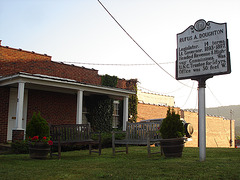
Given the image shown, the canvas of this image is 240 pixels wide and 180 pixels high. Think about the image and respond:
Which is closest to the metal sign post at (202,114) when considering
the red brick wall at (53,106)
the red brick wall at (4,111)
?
the red brick wall at (4,111)

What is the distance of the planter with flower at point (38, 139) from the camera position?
8.45 metres

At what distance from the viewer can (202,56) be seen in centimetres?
771

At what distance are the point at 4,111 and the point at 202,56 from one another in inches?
403

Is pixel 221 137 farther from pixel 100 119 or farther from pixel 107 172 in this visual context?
pixel 107 172

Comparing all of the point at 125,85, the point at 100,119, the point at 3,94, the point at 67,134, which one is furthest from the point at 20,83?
the point at 125,85

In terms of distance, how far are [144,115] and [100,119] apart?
5591 millimetres

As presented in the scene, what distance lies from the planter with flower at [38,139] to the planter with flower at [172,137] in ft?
10.6

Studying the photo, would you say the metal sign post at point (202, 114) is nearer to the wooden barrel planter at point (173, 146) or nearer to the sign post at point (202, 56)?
the sign post at point (202, 56)

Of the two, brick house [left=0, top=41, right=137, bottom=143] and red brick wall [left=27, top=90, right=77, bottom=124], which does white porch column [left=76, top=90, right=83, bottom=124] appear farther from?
red brick wall [left=27, top=90, right=77, bottom=124]

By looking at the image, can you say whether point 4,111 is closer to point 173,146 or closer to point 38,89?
point 38,89

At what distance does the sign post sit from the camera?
24.1 feet

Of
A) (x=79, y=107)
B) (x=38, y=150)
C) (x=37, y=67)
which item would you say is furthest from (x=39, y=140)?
(x=37, y=67)

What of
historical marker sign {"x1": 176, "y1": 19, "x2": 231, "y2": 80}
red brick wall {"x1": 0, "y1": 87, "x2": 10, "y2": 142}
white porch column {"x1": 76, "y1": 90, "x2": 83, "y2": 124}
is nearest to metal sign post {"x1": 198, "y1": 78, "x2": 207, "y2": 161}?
historical marker sign {"x1": 176, "y1": 19, "x2": 231, "y2": 80}

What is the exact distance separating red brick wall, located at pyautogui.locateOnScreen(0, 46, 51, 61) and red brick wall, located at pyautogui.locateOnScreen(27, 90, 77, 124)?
180 cm
